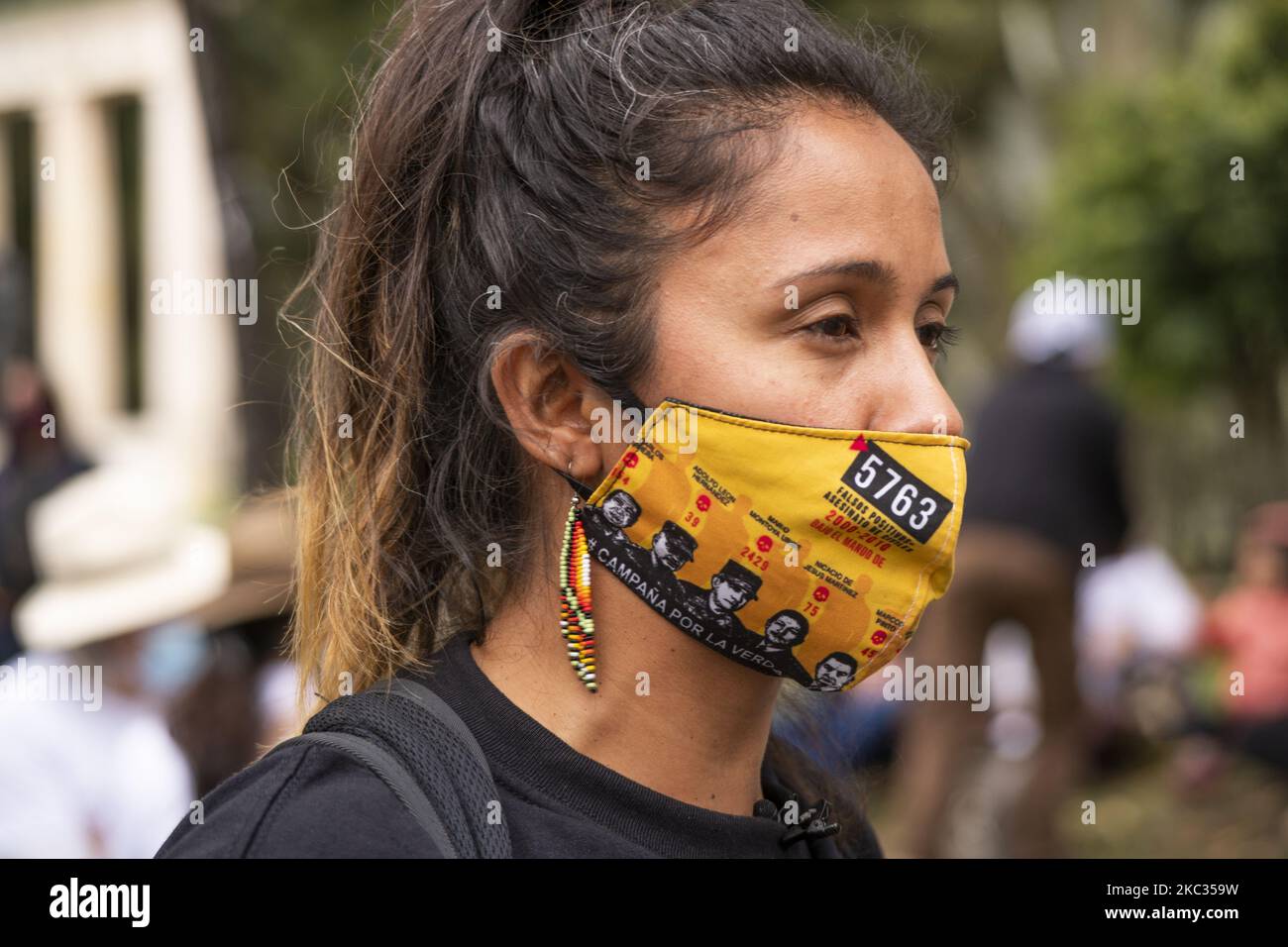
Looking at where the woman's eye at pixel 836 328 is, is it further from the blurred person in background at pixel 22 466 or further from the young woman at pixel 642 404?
the blurred person in background at pixel 22 466

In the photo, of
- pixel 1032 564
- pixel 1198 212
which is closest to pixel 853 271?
pixel 1032 564

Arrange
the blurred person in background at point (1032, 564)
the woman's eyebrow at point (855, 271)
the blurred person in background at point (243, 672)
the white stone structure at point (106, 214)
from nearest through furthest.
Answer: the woman's eyebrow at point (855, 271), the blurred person in background at point (243, 672), the blurred person in background at point (1032, 564), the white stone structure at point (106, 214)

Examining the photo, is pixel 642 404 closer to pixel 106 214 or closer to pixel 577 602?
pixel 577 602

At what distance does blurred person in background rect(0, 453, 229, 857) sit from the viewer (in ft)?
13.5

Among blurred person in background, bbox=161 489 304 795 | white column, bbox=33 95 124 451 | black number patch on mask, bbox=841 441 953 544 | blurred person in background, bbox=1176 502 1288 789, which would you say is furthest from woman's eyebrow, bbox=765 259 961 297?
white column, bbox=33 95 124 451

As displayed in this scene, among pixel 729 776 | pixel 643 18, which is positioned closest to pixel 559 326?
pixel 643 18

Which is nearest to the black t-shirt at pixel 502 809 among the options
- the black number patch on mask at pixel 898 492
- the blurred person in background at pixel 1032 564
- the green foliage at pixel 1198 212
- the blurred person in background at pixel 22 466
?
the black number patch on mask at pixel 898 492

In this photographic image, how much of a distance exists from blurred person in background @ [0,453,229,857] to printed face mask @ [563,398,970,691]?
246 centimetres

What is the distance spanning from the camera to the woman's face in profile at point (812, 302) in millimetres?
1911

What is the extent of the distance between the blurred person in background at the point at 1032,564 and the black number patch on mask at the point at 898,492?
→ 4.27 metres

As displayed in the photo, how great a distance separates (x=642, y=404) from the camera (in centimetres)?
198
